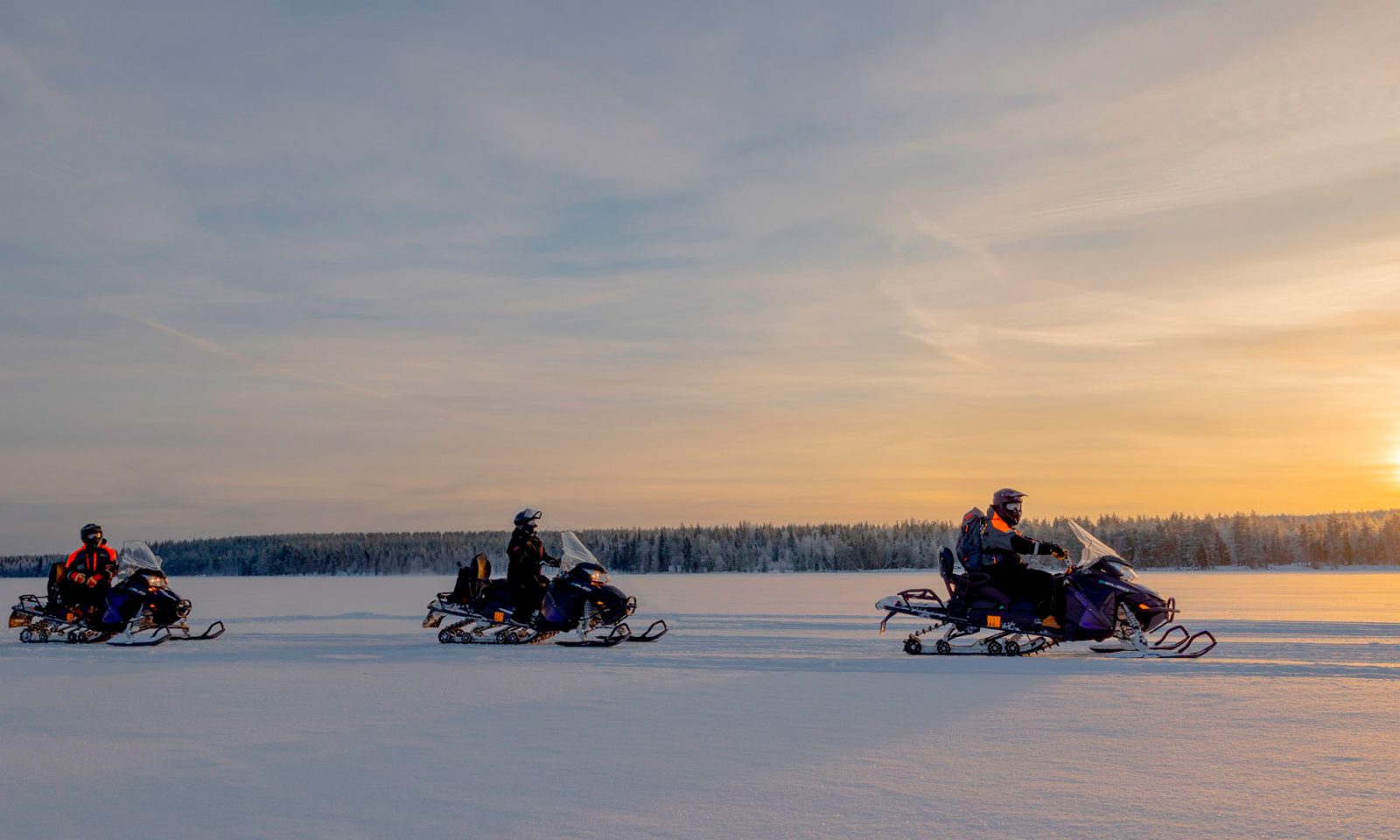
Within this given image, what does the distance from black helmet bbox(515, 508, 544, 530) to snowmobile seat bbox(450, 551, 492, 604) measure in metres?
0.84

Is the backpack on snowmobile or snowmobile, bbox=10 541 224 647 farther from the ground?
the backpack on snowmobile

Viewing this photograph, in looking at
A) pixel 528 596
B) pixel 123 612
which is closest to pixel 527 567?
pixel 528 596

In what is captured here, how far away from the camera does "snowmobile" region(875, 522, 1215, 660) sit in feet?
44.4

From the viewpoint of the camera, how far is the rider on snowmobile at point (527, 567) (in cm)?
1656

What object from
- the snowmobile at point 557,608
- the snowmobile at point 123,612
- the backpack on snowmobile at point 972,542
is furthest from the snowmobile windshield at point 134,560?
the backpack on snowmobile at point 972,542

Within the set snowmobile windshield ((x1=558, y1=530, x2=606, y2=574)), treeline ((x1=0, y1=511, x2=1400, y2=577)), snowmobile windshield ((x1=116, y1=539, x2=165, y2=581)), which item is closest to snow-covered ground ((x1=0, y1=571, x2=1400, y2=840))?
snowmobile windshield ((x1=558, y1=530, x2=606, y2=574))

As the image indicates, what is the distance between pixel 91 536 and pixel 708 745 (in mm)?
13993

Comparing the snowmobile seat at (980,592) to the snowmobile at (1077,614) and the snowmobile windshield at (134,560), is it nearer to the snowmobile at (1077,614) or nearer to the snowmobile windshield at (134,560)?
the snowmobile at (1077,614)

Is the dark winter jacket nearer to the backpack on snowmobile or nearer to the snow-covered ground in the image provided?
the snow-covered ground

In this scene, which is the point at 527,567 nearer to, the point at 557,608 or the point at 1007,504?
the point at 557,608

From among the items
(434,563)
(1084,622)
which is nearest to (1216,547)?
(434,563)

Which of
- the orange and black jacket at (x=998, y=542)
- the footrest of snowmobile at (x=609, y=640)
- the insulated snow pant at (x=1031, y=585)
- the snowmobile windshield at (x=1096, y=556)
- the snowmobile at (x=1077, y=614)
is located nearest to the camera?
the snowmobile at (x=1077, y=614)

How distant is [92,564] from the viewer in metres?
17.5

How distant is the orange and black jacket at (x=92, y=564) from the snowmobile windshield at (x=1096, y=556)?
1432 centimetres
